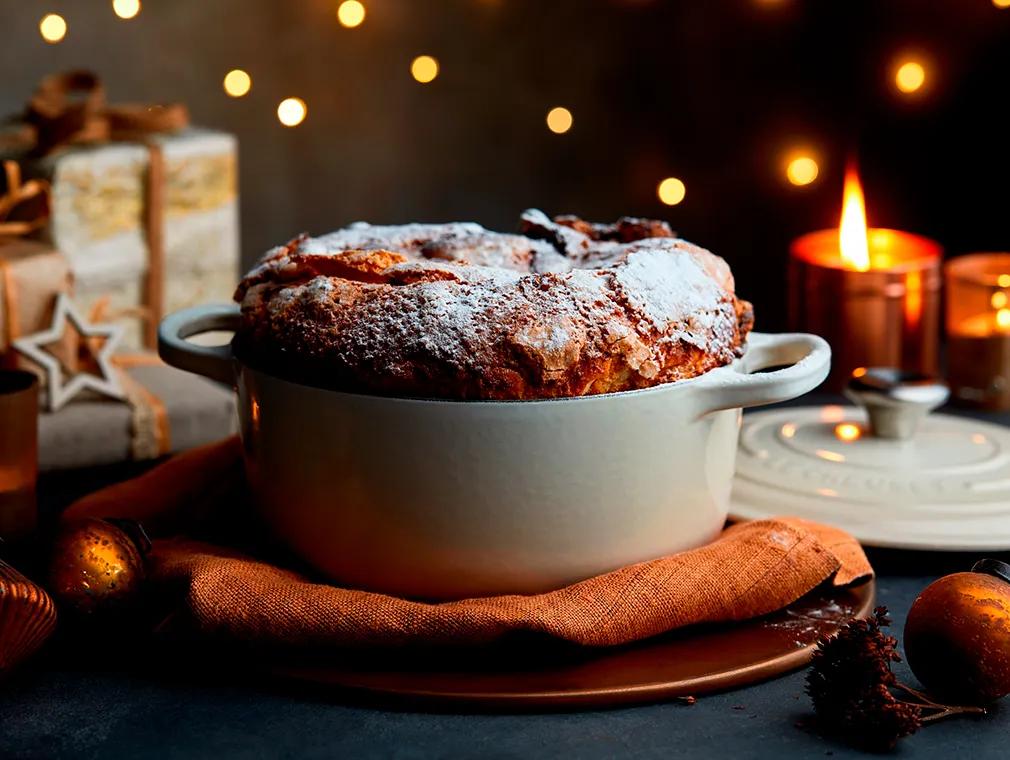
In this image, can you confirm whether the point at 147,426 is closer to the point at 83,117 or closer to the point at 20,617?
the point at 83,117

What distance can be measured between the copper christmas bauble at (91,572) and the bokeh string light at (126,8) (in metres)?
1.26

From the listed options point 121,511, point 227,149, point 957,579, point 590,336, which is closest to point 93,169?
point 227,149

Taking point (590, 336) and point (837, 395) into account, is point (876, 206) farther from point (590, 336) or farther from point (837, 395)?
point (590, 336)

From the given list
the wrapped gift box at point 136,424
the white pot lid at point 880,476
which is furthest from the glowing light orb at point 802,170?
the wrapped gift box at point 136,424

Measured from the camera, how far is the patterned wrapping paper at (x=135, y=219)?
169 cm

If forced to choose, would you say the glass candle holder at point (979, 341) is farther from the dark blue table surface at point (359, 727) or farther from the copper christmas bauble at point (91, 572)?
the copper christmas bauble at point (91, 572)

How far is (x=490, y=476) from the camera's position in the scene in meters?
0.93

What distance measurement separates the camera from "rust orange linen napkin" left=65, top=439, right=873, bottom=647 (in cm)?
91

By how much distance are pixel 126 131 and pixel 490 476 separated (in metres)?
1.07

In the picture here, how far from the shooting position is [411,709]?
884mm

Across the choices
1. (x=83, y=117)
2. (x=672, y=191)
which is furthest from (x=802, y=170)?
(x=83, y=117)

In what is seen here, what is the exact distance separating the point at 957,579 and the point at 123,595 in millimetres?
589

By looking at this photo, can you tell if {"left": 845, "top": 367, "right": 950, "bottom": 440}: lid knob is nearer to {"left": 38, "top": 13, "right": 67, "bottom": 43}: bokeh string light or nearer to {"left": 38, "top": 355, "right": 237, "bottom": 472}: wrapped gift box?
A: {"left": 38, "top": 355, "right": 237, "bottom": 472}: wrapped gift box

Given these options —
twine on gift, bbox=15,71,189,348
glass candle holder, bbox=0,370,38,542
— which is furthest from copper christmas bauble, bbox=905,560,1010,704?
twine on gift, bbox=15,71,189,348
